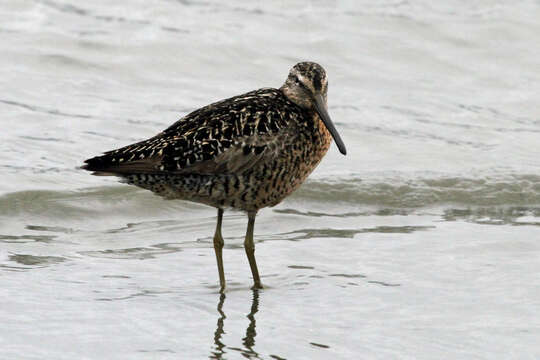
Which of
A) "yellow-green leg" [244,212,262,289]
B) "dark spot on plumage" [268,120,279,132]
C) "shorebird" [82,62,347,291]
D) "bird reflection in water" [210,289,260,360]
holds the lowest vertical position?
"bird reflection in water" [210,289,260,360]

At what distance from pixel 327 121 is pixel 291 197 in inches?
100

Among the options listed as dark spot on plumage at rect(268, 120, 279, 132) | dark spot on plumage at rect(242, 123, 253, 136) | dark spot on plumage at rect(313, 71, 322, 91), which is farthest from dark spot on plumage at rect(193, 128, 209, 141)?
dark spot on plumage at rect(313, 71, 322, 91)

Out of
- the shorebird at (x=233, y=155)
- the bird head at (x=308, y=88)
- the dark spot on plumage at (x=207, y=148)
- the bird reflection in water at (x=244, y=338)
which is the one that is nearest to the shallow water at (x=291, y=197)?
the bird reflection in water at (x=244, y=338)

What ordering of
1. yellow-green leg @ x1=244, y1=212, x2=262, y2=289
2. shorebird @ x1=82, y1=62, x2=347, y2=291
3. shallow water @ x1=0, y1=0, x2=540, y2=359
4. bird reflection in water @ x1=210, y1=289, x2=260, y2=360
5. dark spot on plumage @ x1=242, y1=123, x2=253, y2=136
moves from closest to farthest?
1. bird reflection in water @ x1=210, y1=289, x2=260, y2=360
2. shallow water @ x1=0, y1=0, x2=540, y2=359
3. shorebird @ x1=82, y1=62, x2=347, y2=291
4. dark spot on plumage @ x1=242, y1=123, x2=253, y2=136
5. yellow-green leg @ x1=244, y1=212, x2=262, y2=289

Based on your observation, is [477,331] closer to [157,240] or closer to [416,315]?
[416,315]

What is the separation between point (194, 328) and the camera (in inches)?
214

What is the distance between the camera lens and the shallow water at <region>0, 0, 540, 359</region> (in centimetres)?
546

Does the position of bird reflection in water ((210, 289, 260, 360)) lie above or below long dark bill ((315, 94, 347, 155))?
below

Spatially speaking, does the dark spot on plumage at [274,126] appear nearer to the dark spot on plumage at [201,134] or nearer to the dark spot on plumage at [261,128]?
the dark spot on plumage at [261,128]

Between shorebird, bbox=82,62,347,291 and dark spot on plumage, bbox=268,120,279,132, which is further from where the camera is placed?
dark spot on plumage, bbox=268,120,279,132

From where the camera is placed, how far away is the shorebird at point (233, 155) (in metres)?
6.02

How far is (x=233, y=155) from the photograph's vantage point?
6.05m

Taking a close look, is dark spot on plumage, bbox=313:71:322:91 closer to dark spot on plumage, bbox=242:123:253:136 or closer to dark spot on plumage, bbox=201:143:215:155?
dark spot on plumage, bbox=242:123:253:136

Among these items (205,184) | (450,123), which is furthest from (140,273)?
(450,123)
